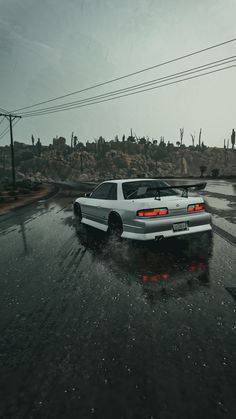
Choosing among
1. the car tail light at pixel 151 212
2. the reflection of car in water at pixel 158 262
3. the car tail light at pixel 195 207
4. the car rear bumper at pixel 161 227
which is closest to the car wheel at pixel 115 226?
the reflection of car in water at pixel 158 262

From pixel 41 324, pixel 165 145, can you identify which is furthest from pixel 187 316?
pixel 165 145

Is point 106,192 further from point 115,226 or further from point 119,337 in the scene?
point 119,337

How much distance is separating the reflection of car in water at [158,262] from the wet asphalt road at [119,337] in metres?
0.03

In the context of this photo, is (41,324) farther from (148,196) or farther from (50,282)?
(148,196)

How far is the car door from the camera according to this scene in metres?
6.40

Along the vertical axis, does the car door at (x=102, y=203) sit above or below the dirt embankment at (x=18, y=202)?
above

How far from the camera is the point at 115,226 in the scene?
241 inches

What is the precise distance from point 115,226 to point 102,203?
837 mm

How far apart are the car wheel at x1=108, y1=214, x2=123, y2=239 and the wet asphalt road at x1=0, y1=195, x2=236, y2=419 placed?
3.19ft

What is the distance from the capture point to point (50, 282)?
157 inches

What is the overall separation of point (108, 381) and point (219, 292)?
1.99m

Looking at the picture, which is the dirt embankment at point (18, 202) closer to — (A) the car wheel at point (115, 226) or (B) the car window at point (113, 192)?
(B) the car window at point (113, 192)

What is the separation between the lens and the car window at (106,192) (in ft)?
21.2

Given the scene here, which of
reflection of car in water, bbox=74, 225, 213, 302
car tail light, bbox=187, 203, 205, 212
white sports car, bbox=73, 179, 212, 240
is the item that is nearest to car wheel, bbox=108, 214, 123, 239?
white sports car, bbox=73, 179, 212, 240
